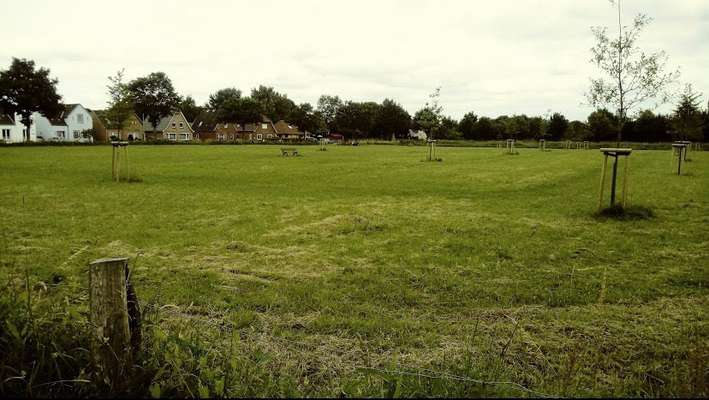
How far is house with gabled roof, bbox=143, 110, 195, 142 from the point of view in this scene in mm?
104750

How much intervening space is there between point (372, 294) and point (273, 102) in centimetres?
13491

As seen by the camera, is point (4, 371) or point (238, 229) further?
point (238, 229)

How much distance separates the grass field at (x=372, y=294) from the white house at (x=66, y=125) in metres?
86.8

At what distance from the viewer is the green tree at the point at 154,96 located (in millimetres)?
99562

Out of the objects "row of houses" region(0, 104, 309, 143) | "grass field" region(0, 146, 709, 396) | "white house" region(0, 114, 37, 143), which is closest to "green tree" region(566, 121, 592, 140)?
"row of houses" region(0, 104, 309, 143)

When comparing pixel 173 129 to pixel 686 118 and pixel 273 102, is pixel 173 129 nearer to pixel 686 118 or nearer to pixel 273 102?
pixel 273 102

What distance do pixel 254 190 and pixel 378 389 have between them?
14.6 meters

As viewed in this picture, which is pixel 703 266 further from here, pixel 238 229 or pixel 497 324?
pixel 238 229

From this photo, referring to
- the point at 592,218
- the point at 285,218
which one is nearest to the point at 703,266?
the point at 592,218

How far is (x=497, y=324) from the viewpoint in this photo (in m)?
5.10

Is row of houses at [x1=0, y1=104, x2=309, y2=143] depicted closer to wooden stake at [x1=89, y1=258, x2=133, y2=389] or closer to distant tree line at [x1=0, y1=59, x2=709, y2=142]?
distant tree line at [x1=0, y1=59, x2=709, y2=142]

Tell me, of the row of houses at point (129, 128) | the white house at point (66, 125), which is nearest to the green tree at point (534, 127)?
the row of houses at point (129, 128)

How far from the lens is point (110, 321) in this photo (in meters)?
2.86

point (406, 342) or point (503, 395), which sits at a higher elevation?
point (503, 395)
